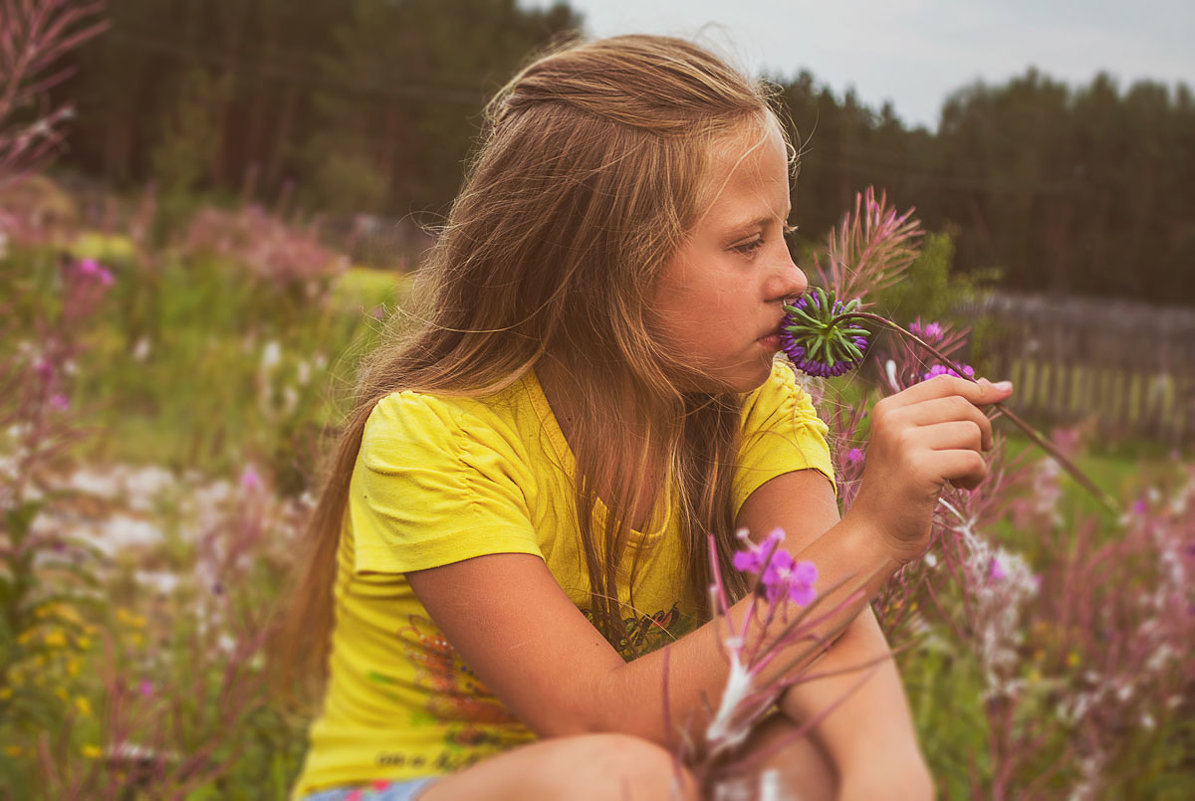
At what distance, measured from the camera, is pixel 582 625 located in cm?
112

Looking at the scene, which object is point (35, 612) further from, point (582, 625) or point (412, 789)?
point (582, 625)

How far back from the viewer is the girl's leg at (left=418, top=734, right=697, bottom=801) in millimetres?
815

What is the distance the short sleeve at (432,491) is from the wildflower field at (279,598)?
39 centimetres

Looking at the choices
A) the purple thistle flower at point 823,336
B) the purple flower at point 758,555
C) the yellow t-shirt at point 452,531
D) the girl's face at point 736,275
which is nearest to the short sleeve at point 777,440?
the yellow t-shirt at point 452,531

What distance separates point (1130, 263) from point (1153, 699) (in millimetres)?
1190

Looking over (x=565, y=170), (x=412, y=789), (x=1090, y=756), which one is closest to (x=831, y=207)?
(x=565, y=170)

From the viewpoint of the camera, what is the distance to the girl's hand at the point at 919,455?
0.95 metres

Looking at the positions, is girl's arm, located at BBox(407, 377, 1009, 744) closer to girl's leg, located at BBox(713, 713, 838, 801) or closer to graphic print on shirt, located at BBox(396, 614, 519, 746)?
girl's leg, located at BBox(713, 713, 838, 801)

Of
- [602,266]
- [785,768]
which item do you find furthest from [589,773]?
[602,266]

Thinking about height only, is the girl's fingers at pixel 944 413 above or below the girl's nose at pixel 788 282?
below

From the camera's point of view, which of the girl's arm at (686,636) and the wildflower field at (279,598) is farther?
the wildflower field at (279,598)

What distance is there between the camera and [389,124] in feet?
30.7

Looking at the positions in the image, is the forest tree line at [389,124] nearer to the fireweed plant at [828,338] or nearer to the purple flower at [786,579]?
the fireweed plant at [828,338]

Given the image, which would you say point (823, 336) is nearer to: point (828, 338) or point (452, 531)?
point (828, 338)
